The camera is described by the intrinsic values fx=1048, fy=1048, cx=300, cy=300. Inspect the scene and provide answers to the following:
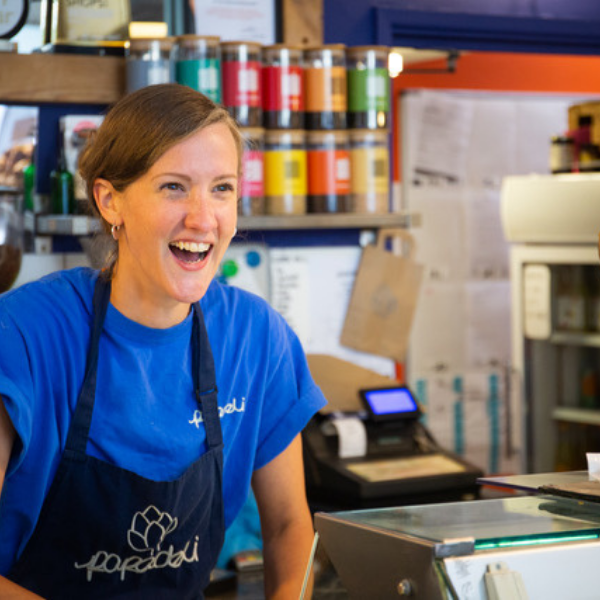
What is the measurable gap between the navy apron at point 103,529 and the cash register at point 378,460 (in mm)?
972

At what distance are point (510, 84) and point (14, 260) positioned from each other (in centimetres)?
418

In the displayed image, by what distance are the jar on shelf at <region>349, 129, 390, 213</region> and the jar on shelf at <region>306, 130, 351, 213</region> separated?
0.02m

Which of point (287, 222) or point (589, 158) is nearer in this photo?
point (287, 222)

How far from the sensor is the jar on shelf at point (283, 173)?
2846 mm

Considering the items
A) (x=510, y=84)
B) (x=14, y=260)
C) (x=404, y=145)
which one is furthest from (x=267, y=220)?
(x=510, y=84)

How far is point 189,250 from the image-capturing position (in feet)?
5.14

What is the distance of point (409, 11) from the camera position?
3344 millimetres

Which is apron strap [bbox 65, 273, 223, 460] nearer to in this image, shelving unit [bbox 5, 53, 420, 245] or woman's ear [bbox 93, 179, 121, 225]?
woman's ear [bbox 93, 179, 121, 225]

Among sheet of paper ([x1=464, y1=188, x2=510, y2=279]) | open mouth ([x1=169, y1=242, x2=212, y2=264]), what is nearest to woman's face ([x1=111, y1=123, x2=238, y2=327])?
open mouth ([x1=169, y1=242, x2=212, y2=264])

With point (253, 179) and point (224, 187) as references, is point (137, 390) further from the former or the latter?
point (253, 179)

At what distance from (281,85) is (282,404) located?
1299 millimetres

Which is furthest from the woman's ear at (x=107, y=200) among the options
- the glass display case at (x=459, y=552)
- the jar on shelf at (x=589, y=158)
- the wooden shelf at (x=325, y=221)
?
the jar on shelf at (x=589, y=158)

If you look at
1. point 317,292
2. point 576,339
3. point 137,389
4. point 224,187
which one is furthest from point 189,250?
point 576,339

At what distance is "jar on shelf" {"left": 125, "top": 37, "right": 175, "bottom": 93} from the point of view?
2689 millimetres
